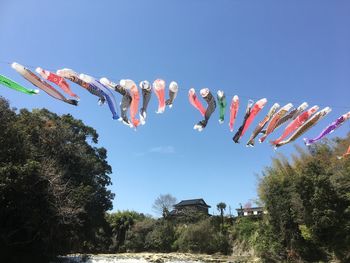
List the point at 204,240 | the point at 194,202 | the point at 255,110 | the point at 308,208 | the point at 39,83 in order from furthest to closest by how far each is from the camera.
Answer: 1. the point at 194,202
2. the point at 204,240
3. the point at 308,208
4. the point at 255,110
5. the point at 39,83

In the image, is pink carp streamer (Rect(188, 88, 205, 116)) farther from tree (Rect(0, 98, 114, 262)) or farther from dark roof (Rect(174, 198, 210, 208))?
dark roof (Rect(174, 198, 210, 208))

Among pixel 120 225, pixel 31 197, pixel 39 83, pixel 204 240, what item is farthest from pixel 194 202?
pixel 39 83

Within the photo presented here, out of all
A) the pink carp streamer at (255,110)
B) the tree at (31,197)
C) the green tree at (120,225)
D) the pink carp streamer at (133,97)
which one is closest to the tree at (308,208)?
the pink carp streamer at (255,110)

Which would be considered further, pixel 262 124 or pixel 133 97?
pixel 262 124

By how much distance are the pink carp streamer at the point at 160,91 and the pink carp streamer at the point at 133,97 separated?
44 cm

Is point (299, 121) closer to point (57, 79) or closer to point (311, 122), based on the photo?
point (311, 122)

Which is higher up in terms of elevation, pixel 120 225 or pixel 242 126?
pixel 120 225

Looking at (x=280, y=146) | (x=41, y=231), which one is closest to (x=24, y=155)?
(x=41, y=231)

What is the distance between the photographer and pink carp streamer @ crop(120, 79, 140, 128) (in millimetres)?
9133

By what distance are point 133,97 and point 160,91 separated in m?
0.64

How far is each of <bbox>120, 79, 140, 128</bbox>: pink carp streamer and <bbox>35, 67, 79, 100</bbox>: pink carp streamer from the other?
44.7 inches

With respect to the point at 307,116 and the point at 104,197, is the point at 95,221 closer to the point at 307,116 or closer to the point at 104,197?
the point at 104,197

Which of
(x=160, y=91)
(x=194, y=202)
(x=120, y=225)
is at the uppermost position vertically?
(x=194, y=202)

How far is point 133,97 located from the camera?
30.6ft
